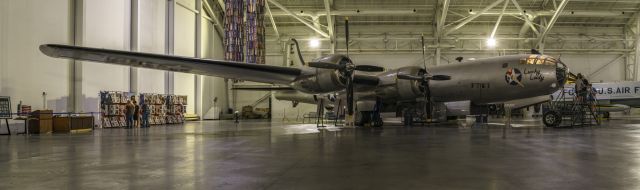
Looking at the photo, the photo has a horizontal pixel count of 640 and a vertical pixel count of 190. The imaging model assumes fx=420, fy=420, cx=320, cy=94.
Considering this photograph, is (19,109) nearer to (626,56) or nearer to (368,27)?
(368,27)

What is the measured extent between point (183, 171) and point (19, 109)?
15.5m

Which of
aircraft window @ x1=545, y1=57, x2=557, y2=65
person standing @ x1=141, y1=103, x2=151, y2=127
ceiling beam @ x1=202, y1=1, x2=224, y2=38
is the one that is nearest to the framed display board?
person standing @ x1=141, y1=103, x2=151, y2=127

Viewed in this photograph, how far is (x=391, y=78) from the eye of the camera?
1884 centimetres

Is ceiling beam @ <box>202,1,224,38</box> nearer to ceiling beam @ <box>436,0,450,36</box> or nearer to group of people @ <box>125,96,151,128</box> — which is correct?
group of people @ <box>125,96,151,128</box>

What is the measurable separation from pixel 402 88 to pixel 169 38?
19126 mm

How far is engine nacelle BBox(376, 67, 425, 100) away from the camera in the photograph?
60.2 ft

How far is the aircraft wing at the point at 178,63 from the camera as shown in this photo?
40.0ft

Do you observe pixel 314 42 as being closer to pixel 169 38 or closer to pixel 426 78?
pixel 169 38

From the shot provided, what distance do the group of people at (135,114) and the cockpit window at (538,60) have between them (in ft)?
59.4

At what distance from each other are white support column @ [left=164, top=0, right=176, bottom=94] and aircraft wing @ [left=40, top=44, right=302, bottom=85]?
1574cm

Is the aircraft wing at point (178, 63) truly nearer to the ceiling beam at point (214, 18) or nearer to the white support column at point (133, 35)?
the white support column at point (133, 35)

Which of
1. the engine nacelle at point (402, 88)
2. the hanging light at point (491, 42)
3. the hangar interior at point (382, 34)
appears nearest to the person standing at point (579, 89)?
the engine nacelle at point (402, 88)

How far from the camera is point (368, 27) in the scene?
41.6 m

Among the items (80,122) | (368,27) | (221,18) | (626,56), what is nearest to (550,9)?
(626,56)
